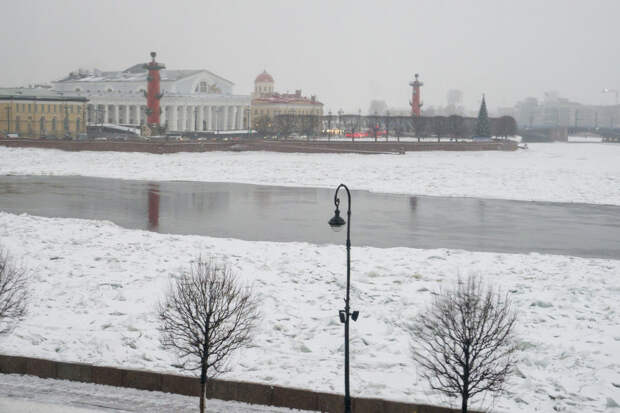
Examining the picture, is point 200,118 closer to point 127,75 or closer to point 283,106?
point 127,75

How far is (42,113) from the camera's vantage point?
76438 mm

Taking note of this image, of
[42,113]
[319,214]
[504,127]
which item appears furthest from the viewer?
[504,127]

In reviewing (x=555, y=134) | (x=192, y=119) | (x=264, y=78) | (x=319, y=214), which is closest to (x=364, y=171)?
(x=319, y=214)

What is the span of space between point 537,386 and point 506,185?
93.4 feet

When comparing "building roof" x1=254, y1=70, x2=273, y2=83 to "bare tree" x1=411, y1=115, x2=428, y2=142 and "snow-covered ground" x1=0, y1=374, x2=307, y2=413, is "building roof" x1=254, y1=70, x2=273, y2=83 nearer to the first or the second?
"bare tree" x1=411, y1=115, x2=428, y2=142

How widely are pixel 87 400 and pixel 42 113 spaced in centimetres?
7128

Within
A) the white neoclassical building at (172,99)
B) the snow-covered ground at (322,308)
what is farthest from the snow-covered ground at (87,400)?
the white neoclassical building at (172,99)

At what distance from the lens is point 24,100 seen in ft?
247

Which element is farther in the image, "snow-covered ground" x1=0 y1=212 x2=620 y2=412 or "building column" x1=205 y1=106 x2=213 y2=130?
"building column" x1=205 y1=106 x2=213 y2=130

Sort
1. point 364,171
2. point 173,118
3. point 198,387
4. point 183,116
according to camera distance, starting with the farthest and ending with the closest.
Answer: point 183,116
point 173,118
point 364,171
point 198,387

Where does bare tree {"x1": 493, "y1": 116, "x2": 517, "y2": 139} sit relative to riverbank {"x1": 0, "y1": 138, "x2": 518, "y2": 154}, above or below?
above

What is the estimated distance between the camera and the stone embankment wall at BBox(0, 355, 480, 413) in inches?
417

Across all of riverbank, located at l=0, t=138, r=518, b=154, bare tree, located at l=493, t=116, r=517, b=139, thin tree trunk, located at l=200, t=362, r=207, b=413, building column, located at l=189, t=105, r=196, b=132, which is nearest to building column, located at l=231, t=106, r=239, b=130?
building column, located at l=189, t=105, r=196, b=132

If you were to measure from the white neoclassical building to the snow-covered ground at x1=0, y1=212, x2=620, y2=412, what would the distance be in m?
69.8
